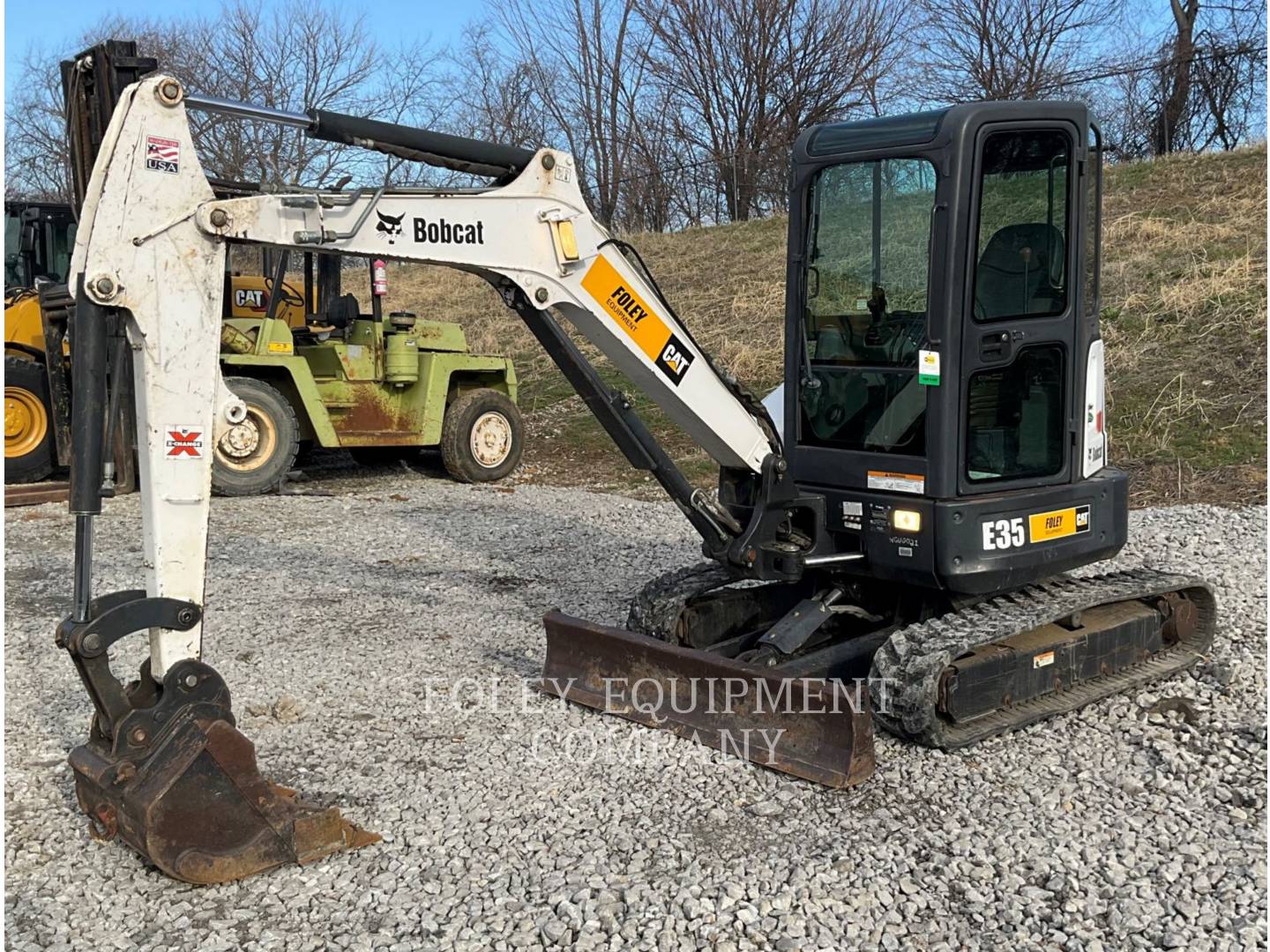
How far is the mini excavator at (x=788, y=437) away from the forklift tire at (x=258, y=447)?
263 inches

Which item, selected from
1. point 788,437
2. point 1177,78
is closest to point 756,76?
point 1177,78

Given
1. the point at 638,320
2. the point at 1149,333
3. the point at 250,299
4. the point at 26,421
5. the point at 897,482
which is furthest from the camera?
the point at 1149,333

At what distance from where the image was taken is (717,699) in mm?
4902

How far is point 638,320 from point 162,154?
185 cm

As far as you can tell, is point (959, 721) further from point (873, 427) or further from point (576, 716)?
point (576, 716)

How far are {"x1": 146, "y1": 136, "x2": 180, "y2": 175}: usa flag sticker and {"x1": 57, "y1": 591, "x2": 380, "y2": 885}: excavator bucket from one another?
1322 mm

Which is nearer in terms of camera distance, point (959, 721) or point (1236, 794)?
point (1236, 794)

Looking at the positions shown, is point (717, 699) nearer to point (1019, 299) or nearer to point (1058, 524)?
point (1058, 524)

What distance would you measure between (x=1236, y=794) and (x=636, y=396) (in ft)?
36.4

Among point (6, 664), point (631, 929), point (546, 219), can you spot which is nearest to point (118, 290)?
point (546, 219)

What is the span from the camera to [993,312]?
4883 mm

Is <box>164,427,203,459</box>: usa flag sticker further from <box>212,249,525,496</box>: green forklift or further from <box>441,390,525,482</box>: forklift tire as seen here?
<box>441,390,525,482</box>: forklift tire

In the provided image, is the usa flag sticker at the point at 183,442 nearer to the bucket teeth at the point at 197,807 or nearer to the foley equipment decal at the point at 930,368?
the bucket teeth at the point at 197,807

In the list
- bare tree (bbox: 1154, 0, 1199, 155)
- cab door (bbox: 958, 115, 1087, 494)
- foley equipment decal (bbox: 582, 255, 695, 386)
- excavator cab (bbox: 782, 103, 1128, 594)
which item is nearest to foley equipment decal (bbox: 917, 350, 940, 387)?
excavator cab (bbox: 782, 103, 1128, 594)
